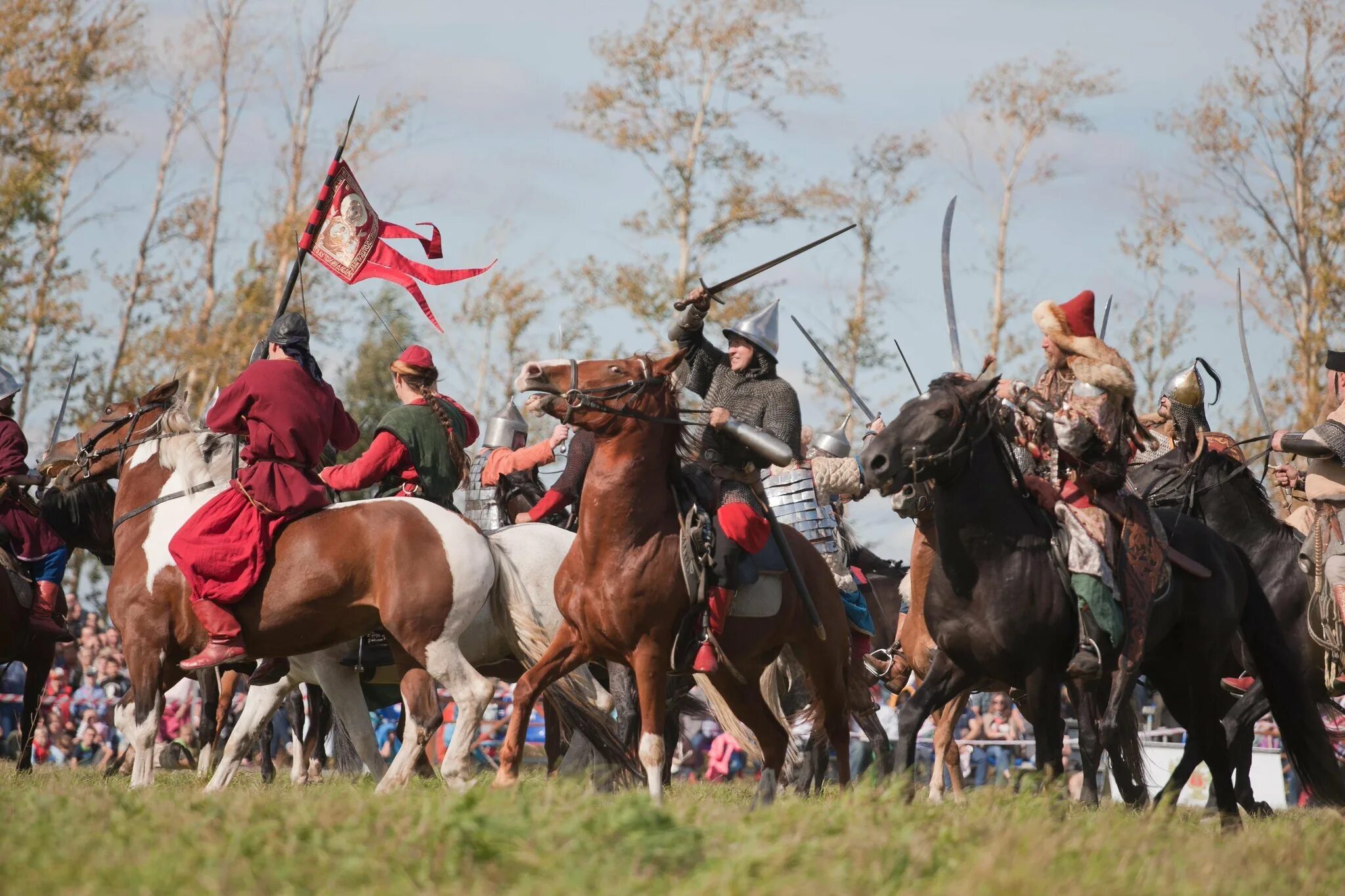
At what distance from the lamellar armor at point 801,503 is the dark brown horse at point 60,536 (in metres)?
4.97

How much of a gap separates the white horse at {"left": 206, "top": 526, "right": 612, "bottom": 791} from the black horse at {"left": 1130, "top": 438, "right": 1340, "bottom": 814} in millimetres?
4635

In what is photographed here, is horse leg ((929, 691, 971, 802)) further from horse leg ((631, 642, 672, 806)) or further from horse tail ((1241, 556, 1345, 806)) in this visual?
horse leg ((631, 642, 672, 806))

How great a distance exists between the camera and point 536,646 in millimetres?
8594

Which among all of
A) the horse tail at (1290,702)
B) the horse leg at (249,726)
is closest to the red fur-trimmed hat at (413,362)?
the horse leg at (249,726)

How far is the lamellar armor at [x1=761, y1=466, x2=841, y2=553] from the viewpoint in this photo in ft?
36.1

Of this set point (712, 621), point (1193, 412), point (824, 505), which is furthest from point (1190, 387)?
point (712, 621)

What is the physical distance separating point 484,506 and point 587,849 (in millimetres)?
7173

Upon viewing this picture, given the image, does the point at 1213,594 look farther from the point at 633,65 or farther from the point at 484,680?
the point at 633,65

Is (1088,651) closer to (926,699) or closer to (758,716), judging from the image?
(926,699)

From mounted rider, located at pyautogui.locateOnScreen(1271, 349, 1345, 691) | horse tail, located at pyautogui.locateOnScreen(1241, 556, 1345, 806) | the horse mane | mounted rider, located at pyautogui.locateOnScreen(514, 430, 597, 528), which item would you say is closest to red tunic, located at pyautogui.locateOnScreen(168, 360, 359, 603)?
the horse mane

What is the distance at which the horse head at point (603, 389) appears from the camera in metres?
7.59

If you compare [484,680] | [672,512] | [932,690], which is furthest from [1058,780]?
[484,680]

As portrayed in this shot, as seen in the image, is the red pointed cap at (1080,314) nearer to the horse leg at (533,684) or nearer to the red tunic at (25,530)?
the horse leg at (533,684)

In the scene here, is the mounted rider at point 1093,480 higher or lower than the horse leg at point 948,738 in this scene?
higher
